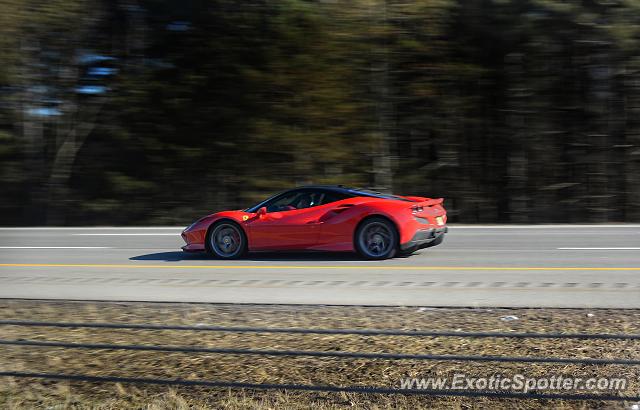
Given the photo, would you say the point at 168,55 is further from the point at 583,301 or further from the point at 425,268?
the point at 583,301

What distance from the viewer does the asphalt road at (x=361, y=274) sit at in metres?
9.02

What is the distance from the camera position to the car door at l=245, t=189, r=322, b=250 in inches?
476

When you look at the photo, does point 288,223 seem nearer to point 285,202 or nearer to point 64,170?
point 285,202

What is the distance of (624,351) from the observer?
6371mm

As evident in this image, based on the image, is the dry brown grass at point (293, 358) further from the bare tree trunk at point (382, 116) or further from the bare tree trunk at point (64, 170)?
the bare tree trunk at point (64, 170)

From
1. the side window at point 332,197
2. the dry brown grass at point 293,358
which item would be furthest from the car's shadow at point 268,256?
the dry brown grass at point 293,358

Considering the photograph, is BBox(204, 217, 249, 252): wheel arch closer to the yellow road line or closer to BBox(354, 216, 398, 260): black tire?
the yellow road line

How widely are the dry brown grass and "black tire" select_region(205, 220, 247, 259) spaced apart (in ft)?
12.8

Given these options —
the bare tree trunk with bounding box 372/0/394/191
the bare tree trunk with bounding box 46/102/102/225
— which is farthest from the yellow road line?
the bare tree trunk with bounding box 46/102/102/225

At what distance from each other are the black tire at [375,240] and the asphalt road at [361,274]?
28cm

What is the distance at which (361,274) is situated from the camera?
418 inches

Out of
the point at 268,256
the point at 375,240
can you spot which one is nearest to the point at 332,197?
the point at 375,240

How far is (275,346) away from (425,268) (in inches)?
179

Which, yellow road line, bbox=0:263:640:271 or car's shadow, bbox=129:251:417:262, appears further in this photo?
car's shadow, bbox=129:251:417:262
